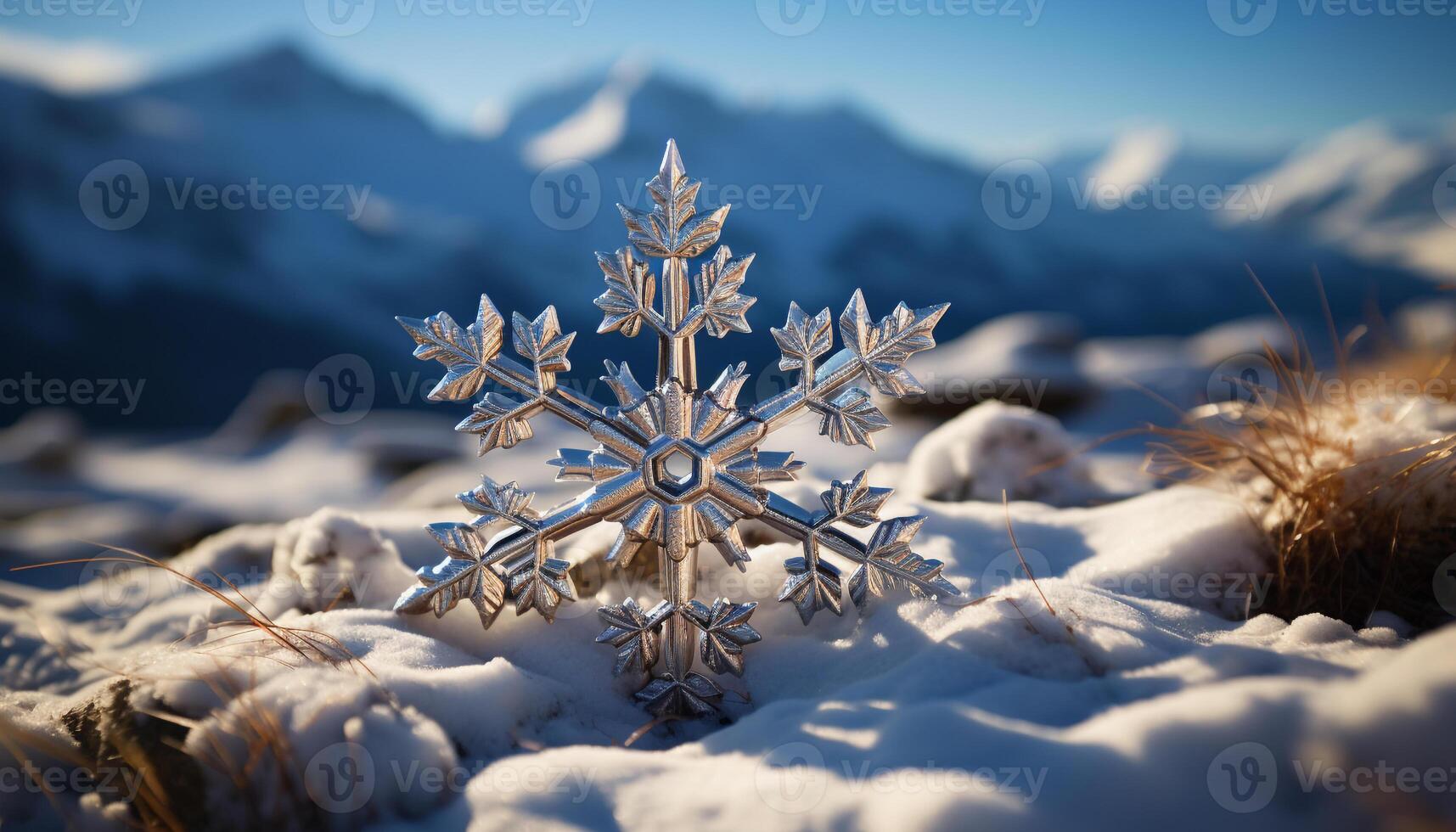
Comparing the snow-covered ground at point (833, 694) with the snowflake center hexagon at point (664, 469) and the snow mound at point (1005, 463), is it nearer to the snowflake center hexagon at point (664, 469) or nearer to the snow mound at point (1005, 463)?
the snow mound at point (1005, 463)

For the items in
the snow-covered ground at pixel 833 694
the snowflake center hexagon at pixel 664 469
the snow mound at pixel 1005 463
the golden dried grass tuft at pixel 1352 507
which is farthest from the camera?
the snow mound at pixel 1005 463

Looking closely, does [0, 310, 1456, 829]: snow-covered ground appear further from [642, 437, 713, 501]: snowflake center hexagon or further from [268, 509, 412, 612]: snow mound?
[642, 437, 713, 501]: snowflake center hexagon

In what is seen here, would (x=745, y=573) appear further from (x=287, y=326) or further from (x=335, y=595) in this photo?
(x=287, y=326)

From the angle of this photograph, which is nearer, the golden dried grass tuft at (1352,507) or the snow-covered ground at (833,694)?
the snow-covered ground at (833,694)

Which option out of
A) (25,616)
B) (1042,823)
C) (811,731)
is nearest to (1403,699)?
(1042,823)

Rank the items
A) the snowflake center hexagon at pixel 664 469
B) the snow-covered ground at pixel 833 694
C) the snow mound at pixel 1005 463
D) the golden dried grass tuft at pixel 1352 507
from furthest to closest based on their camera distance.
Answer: the snow mound at pixel 1005 463, the golden dried grass tuft at pixel 1352 507, the snowflake center hexagon at pixel 664 469, the snow-covered ground at pixel 833 694

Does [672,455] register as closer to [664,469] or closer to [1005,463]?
[664,469]

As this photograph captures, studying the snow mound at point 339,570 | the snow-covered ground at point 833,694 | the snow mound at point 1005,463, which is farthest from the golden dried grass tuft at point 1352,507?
the snow mound at point 339,570
